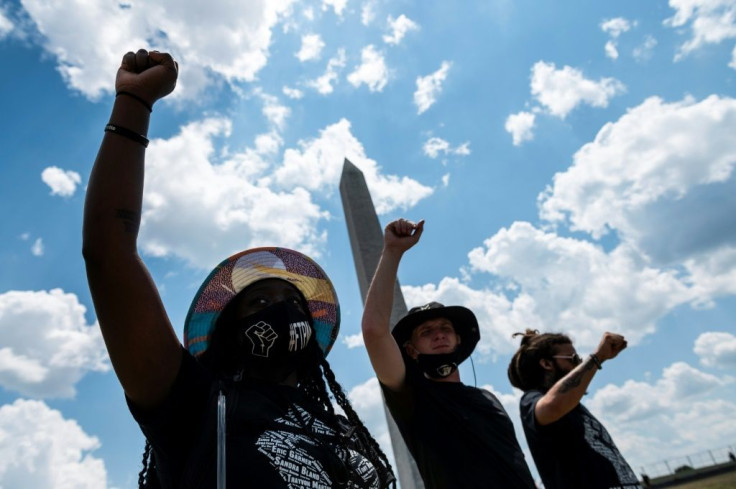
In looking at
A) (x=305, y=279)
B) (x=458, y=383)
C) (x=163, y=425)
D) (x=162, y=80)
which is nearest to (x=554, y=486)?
(x=458, y=383)

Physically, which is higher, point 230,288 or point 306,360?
point 230,288

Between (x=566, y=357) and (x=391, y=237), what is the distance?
1832mm

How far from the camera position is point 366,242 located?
9.89m

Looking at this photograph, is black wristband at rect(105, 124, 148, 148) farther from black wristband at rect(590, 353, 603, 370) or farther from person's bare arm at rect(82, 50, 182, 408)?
black wristband at rect(590, 353, 603, 370)

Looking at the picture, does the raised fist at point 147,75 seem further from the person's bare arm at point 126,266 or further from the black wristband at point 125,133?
the black wristband at point 125,133

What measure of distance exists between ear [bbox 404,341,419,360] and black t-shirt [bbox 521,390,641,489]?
818 millimetres

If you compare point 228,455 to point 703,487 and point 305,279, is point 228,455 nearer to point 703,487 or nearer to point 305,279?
point 305,279

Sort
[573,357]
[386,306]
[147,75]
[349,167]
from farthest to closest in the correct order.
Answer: [349,167] < [573,357] < [386,306] < [147,75]

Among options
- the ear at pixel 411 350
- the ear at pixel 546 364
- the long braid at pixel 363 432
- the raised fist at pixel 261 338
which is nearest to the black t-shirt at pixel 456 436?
the ear at pixel 411 350

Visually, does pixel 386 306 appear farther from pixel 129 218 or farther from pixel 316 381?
pixel 129 218

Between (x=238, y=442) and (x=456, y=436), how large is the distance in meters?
1.50

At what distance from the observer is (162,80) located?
1.52 meters

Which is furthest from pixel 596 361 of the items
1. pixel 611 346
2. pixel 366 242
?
pixel 366 242

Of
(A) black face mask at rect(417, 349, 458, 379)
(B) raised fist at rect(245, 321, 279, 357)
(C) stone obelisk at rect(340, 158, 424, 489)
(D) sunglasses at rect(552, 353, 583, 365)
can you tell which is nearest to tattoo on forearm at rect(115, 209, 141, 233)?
(B) raised fist at rect(245, 321, 279, 357)
